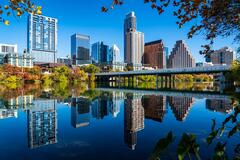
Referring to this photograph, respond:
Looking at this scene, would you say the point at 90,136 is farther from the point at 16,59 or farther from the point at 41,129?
the point at 16,59

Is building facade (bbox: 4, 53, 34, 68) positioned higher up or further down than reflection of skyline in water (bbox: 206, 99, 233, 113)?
higher up

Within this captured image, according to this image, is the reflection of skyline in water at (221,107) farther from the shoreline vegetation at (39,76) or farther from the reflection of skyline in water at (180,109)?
the shoreline vegetation at (39,76)

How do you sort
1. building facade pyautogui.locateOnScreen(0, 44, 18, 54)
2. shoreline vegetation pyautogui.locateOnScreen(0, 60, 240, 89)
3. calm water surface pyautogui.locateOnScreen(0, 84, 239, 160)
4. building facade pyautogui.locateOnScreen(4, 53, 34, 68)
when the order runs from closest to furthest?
1. calm water surface pyautogui.locateOnScreen(0, 84, 239, 160)
2. shoreline vegetation pyautogui.locateOnScreen(0, 60, 240, 89)
3. building facade pyautogui.locateOnScreen(4, 53, 34, 68)
4. building facade pyautogui.locateOnScreen(0, 44, 18, 54)

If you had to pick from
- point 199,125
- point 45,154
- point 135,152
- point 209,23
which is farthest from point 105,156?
point 199,125

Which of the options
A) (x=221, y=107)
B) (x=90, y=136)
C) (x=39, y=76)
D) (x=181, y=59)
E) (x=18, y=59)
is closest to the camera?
(x=90, y=136)

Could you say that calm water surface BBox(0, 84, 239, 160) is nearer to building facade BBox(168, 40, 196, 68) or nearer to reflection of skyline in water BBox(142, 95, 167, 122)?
reflection of skyline in water BBox(142, 95, 167, 122)

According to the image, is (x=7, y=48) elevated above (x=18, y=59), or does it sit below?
above

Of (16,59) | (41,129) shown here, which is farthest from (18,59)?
(41,129)

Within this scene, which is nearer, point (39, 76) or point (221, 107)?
point (221, 107)

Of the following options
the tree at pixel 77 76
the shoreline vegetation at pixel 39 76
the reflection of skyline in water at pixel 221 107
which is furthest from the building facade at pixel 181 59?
the reflection of skyline in water at pixel 221 107

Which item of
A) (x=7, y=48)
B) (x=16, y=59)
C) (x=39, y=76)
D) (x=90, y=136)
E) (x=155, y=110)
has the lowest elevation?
(x=90, y=136)

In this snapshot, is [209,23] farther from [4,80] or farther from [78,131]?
[4,80]

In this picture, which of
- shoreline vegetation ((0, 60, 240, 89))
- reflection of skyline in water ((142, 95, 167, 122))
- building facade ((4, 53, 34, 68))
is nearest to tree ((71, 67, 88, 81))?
shoreline vegetation ((0, 60, 240, 89))

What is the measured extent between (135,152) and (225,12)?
6.49 m
